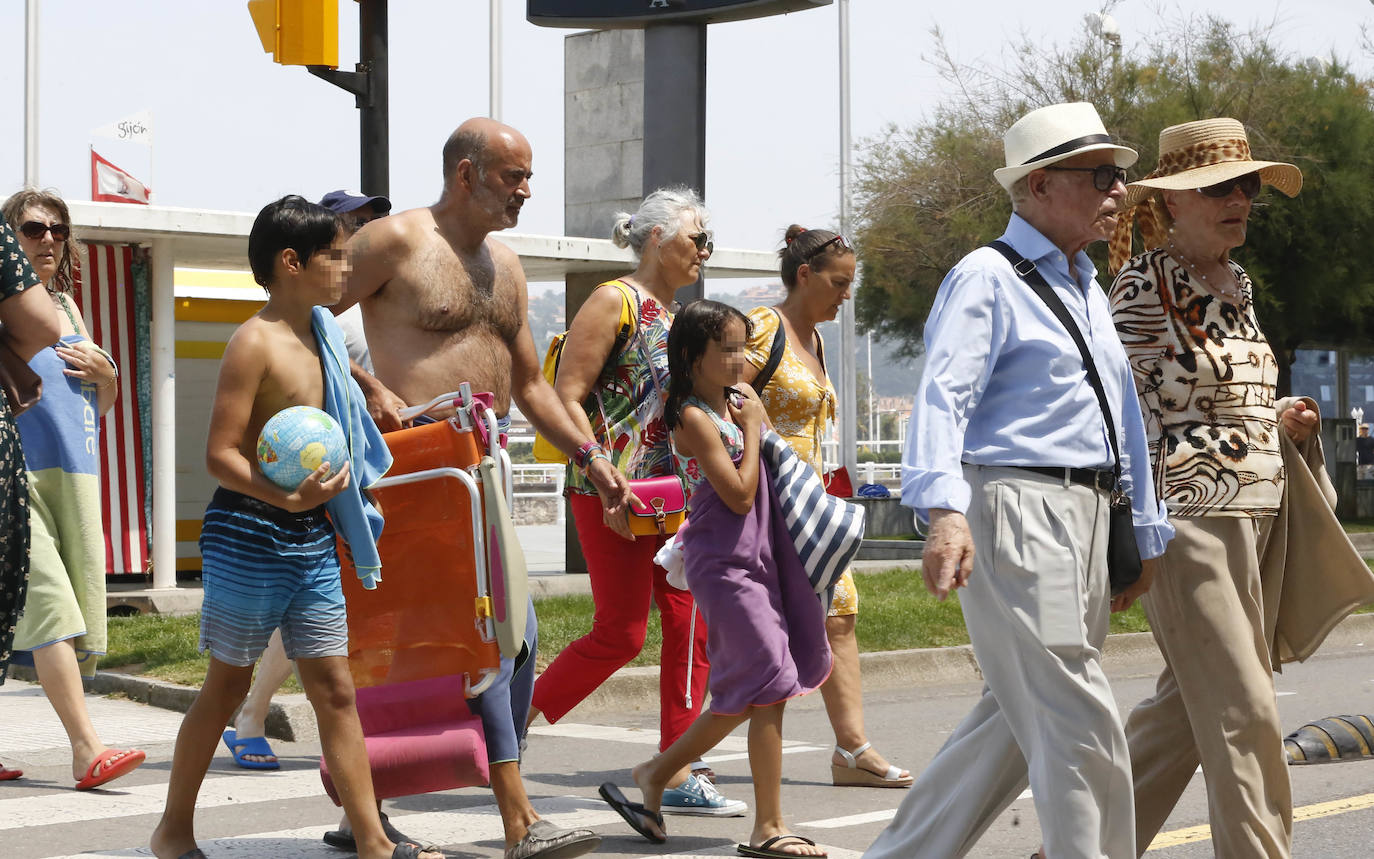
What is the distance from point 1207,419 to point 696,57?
5.67 meters

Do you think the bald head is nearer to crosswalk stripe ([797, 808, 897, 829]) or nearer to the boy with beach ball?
the boy with beach ball

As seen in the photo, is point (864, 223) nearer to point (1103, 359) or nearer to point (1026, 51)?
point (1026, 51)

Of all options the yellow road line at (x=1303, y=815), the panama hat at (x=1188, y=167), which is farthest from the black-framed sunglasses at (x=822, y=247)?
the yellow road line at (x=1303, y=815)

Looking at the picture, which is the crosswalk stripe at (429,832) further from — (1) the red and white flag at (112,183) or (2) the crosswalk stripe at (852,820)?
(1) the red and white flag at (112,183)

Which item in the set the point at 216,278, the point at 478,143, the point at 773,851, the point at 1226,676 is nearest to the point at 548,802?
the point at 773,851

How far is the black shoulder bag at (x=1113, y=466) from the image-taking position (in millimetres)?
3971

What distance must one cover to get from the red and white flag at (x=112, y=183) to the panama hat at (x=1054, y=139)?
571 inches

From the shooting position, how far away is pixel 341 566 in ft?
16.0

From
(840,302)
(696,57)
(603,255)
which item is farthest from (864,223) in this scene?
(840,302)

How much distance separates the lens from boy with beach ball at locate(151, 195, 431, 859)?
4.45 metres

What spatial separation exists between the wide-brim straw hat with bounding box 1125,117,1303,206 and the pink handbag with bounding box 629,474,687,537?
1.82 meters

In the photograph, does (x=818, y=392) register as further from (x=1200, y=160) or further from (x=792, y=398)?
(x=1200, y=160)

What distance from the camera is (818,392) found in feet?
20.8

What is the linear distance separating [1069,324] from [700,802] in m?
2.52
